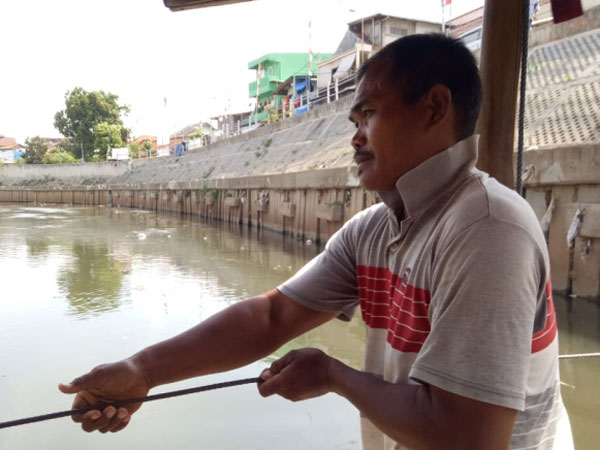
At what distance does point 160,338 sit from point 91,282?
333cm

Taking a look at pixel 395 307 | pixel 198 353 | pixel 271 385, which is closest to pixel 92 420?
pixel 198 353

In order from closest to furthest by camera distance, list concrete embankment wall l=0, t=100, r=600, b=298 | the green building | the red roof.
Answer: concrete embankment wall l=0, t=100, r=600, b=298
the green building
the red roof

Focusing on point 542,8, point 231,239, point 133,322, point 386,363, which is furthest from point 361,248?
point 542,8

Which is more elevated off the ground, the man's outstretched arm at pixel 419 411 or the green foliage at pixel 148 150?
the green foliage at pixel 148 150

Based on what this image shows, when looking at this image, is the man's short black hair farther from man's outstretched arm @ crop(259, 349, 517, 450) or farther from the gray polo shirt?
man's outstretched arm @ crop(259, 349, 517, 450)

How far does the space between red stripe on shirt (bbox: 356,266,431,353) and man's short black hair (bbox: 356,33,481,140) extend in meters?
0.38

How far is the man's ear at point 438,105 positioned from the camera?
119cm

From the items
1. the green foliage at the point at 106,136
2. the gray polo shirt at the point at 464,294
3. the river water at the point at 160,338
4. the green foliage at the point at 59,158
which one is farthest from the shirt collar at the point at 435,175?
the green foliage at the point at 106,136

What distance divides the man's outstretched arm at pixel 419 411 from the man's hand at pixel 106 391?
1.69 feet

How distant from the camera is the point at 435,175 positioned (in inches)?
47.2

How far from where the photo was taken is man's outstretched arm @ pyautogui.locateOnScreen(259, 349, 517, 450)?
3.09ft

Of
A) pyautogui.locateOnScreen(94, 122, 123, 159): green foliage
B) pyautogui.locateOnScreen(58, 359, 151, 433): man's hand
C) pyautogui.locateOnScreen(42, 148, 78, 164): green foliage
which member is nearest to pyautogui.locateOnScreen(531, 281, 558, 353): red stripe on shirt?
pyautogui.locateOnScreen(58, 359, 151, 433): man's hand

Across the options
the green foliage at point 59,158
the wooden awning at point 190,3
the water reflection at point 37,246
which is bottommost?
the water reflection at point 37,246

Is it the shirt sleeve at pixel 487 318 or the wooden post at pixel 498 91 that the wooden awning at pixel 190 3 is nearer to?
the wooden post at pixel 498 91
